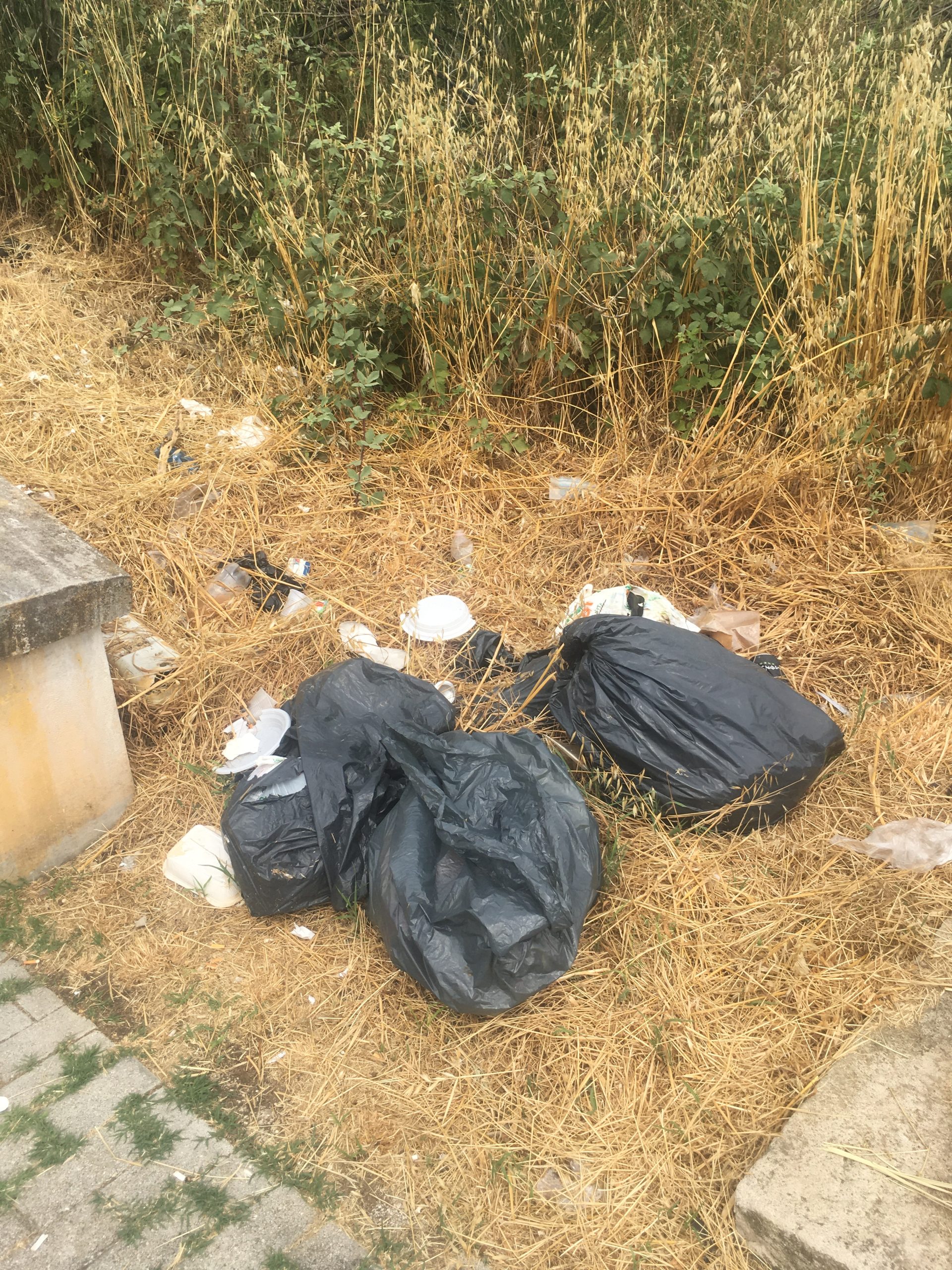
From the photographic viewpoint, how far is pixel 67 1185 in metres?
1.79

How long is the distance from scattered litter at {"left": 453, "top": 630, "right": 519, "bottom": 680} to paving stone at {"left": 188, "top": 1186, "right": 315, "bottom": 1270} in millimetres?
1505

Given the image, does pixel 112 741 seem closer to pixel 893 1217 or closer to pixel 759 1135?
pixel 759 1135

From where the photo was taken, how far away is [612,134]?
134 inches

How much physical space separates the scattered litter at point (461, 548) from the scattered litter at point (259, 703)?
882 millimetres

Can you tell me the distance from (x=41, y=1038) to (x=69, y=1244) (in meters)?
0.50

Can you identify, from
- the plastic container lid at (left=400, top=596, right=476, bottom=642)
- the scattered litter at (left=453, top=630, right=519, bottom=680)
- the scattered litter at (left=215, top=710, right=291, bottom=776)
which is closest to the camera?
the scattered litter at (left=215, top=710, right=291, bottom=776)

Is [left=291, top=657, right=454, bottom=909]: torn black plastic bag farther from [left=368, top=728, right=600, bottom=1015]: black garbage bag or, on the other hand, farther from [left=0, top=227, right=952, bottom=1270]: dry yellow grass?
[left=0, top=227, right=952, bottom=1270]: dry yellow grass

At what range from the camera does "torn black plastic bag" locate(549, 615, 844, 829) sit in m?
2.32

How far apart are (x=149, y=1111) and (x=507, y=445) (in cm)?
252

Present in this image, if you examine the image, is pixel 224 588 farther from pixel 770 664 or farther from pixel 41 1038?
pixel 770 664

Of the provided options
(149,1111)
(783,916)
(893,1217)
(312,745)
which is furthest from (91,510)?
(893,1217)

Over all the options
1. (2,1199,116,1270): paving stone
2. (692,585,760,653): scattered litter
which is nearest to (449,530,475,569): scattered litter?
(692,585,760,653): scattered litter

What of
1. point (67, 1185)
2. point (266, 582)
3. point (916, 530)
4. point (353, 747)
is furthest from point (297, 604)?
point (916, 530)

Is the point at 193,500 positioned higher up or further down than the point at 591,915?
higher up
